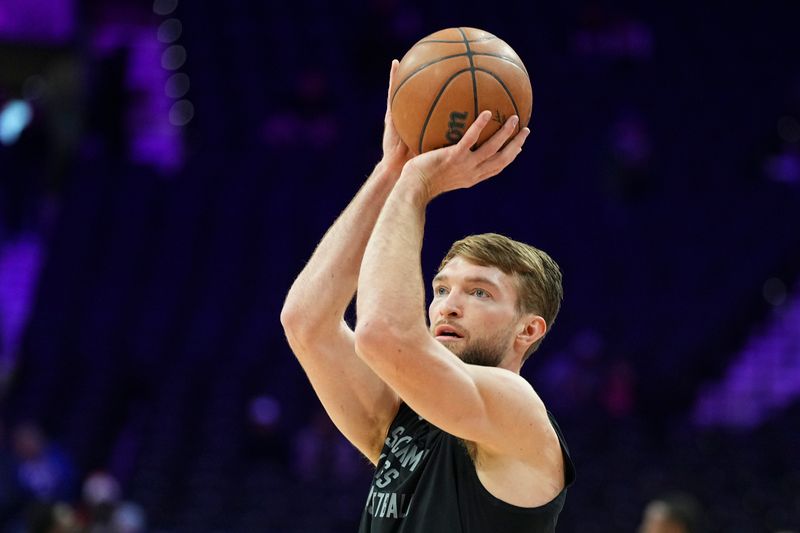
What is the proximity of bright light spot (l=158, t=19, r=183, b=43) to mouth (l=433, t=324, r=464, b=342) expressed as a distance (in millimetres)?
13723

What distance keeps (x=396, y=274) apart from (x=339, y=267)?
0.50 metres

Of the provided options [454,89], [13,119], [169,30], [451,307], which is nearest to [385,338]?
[451,307]

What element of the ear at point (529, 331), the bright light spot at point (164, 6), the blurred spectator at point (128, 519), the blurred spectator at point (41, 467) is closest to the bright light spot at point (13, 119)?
the bright light spot at point (164, 6)

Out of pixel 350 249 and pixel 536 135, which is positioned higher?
pixel 350 249

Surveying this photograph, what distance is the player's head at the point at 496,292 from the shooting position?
3.08 meters

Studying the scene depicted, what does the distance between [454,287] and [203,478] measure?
779 cm

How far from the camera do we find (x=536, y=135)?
44.0 feet

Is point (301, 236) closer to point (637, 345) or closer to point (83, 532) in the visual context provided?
point (637, 345)

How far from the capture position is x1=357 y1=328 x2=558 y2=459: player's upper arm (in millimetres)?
2688

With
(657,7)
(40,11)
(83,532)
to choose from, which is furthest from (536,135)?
(40,11)

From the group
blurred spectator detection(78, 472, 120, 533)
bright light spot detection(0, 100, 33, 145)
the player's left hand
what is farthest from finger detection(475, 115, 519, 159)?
bright light spot detection(0, 100, 33, 145)

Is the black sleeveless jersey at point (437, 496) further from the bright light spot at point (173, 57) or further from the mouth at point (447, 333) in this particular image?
the bright light spot at point (173, 57)

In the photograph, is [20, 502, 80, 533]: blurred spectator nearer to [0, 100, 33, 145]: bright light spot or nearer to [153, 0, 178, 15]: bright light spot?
[0, 100, 33, 145]: bright light spot

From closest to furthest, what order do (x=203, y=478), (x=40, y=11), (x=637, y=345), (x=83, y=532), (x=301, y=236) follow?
1. (x=83, y=532)
2. (x=203, y=478)
3. (x=637, y=345)
4. (x=301, y=236)
5. (x=40, y=11)
